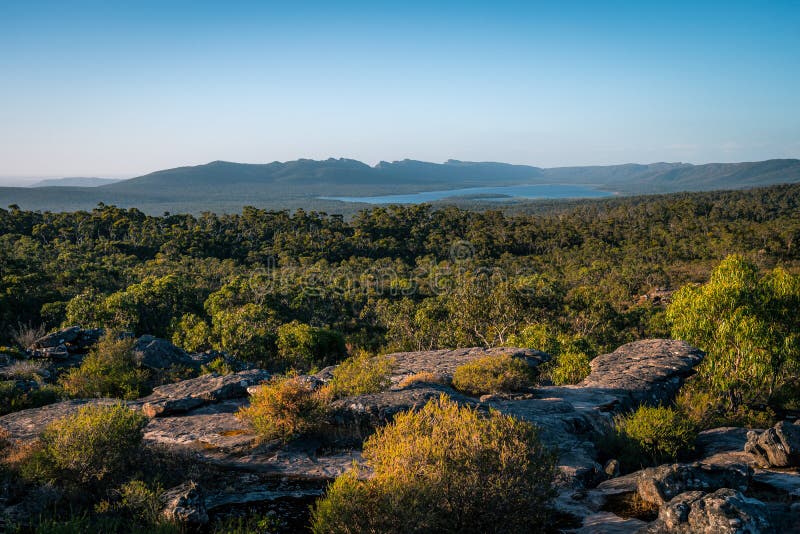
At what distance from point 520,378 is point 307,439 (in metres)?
6.55

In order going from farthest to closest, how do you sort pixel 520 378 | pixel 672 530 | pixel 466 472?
pixel 520 378 → pixel 466 472 → pixel 672 530

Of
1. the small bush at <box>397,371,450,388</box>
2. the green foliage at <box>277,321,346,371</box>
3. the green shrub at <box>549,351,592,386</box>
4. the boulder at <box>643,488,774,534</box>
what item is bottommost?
the green foliage at <box>277,321,346,371</box>

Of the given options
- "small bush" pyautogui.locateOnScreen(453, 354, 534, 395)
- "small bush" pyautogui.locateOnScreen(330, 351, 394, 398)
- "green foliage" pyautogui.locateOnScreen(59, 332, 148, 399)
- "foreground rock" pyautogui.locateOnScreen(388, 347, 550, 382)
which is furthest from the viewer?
"foreground rock" pyautogui.locateOnScreen(388, 347, 550, 382)

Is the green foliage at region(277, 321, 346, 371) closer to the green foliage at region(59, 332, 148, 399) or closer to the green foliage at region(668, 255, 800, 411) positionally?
the green foliage at region(59, 332, 148, 399)

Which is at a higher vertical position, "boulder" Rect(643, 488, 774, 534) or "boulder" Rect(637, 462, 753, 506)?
"boulder" Rect(643, 488, 774, 534)

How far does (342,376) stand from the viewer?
1363 centimetres

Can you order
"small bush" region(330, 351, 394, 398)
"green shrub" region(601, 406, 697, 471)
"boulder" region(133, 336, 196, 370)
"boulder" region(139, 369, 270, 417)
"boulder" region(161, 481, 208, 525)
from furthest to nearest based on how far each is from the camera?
"boulder" region(133, 336, 196, 370)
"small bush" region(330, 351, 394, 398)
"boulder" region(139, 369, 270, 417)
"green shrub" region(601, 406, 697, 471)
"boulder" region(161, 481, 208, 525)

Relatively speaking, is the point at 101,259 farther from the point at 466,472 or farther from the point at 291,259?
the point at 466,472

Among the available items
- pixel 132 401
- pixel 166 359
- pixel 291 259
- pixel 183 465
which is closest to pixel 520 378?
pixel 183 465

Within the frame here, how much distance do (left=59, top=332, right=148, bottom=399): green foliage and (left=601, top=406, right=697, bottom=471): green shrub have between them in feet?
46.2

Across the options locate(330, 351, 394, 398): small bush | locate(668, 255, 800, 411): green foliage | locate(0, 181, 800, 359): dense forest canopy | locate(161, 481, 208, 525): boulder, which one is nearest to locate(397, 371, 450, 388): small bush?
locate(330, 351, 394, 398): small bush

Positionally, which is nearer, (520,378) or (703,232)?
(520,378)

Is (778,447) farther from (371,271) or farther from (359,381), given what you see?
(371,271)

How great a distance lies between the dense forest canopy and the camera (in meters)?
28.9
